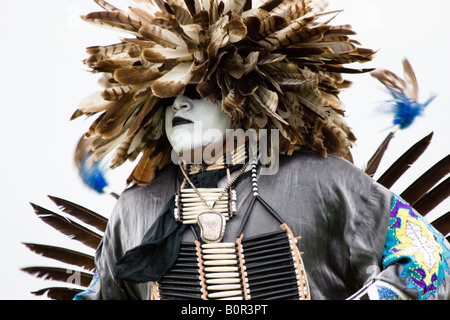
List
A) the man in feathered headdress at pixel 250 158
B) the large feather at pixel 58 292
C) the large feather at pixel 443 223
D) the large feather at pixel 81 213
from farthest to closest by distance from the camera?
1. the large feather at pixel 81 213
2. the large feather at pixel 58 292
3. the large feather at pixel 443 223
4. the man in feathered headdress at pixel 250 158

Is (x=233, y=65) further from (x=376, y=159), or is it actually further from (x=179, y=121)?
(x=376, y=159)

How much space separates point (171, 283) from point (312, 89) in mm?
820

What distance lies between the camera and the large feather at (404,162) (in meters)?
3.49

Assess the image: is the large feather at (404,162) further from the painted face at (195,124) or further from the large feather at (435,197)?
the painted face at (195,124)

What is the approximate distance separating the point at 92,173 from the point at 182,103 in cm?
59

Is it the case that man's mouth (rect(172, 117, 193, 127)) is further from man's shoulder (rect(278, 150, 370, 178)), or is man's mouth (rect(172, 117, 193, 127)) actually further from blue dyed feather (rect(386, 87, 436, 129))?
blue dyed feather (rect(386, 87, 436, 129))

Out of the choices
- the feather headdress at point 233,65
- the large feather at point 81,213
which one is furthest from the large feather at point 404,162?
the large feather at point 81,213

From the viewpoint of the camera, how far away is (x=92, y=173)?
3061 mm

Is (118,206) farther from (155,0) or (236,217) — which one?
(155,0)

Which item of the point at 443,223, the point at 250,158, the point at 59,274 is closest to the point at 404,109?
the point at 443,223

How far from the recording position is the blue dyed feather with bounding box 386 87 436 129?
303 cm

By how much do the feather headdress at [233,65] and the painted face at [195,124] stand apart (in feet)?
0.19

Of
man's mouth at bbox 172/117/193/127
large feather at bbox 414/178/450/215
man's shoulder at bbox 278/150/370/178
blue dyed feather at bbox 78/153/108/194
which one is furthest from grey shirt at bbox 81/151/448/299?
large feather at bbox 414/178/450/215

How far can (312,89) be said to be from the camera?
2.66 meters
